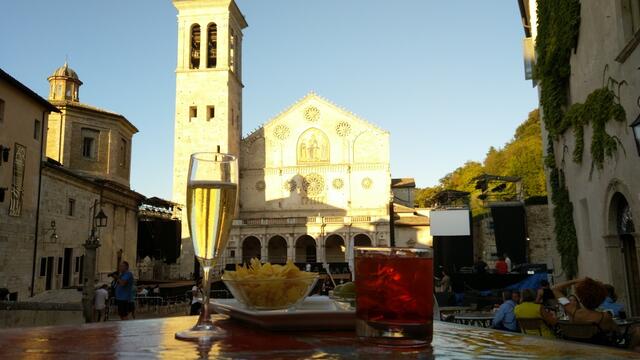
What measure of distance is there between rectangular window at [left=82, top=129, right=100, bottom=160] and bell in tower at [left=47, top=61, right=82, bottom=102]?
12.9 feet

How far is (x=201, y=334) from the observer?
47.3 inches

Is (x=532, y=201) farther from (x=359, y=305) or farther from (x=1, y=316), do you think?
(x=359, y=305)

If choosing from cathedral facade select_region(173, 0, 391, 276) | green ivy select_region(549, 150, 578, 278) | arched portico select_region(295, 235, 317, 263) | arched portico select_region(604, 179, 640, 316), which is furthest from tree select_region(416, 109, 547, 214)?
arched portico select_region(604, 179, 640, 316)

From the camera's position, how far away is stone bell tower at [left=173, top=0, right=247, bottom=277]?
35781 mm

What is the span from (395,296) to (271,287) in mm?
535

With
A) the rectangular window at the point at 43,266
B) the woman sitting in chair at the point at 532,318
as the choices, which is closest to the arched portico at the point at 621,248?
the woman sitting in chair at the point at 532,318

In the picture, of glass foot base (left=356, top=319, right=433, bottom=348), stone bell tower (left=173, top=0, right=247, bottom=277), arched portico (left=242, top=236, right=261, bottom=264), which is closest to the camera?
glass foot base (left=356, top=319, right=433, bottom=348)

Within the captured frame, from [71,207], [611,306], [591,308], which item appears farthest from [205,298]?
[71,207]

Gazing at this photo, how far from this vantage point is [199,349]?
972 millimetres

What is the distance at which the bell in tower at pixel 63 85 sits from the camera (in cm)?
2592

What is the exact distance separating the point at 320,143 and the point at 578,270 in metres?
28.1

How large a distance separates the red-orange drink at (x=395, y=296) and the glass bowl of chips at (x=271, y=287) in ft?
1.32

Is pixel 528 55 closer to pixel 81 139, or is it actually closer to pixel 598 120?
pixel 598 120

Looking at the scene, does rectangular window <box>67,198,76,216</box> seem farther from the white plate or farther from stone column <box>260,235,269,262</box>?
the white plate
